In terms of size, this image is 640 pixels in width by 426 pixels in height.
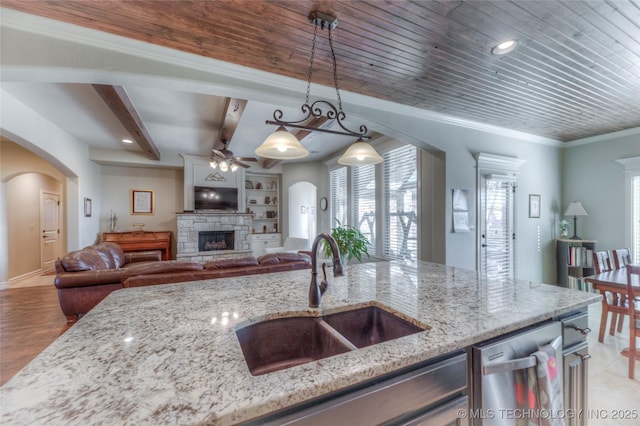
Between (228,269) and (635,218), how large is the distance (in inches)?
234

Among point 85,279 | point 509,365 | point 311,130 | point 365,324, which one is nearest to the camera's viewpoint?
point 509,365

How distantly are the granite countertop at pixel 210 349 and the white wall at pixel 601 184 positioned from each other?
424cm

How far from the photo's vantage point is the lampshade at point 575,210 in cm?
444

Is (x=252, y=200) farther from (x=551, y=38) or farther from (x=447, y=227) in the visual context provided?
(x=551, y=38)

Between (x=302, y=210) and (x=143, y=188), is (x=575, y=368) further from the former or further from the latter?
(x=143, y=188)

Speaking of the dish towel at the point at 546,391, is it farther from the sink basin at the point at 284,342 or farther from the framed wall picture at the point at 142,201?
the framed wall picture at the point at 142,201

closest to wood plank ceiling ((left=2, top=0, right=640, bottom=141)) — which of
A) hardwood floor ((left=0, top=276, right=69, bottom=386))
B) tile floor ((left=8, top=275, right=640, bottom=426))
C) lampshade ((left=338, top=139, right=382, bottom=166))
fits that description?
lampshade ((left=338, top=139, right=382, bottom=166))

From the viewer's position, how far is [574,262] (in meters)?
4.45

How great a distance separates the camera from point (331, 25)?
Result: 1.75 meters

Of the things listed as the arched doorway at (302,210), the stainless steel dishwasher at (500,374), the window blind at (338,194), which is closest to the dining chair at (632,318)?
the stainless steel dishwasher at (500,374)

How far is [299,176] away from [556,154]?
18.0ft

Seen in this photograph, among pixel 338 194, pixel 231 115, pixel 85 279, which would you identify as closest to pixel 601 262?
pixel 338 194

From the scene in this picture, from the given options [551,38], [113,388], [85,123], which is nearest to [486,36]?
[551,38]

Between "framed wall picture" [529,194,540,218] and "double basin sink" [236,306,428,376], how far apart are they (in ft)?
15.2
